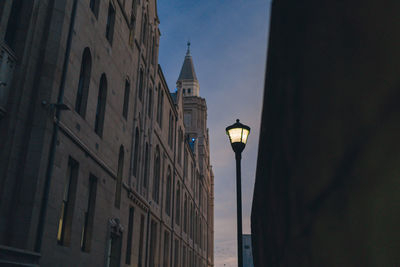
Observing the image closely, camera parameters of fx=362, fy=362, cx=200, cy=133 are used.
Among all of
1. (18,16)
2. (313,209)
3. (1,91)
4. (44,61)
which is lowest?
(313,209)

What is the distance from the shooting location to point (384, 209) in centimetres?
74

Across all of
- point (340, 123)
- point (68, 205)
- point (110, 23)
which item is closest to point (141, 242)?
point (68, 205)

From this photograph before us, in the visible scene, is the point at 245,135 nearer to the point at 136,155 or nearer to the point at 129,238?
the point at 129,238

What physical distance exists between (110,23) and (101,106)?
206 inches

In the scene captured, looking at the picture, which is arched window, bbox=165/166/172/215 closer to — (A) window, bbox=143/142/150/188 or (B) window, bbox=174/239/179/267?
(B) window, bbox=174/239/179/267

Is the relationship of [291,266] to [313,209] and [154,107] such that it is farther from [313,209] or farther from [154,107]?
[154,107]

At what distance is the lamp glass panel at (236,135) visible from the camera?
9766 mm

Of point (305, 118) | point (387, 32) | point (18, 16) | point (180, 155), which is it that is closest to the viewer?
point (387, 32)

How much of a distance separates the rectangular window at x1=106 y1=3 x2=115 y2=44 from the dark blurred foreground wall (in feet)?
66.1

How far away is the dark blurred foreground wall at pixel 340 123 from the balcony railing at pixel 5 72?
12091 millimetres

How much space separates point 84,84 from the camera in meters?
16.6

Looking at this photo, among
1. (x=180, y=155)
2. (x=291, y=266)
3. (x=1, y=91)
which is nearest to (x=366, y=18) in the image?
(x=291, y=266)

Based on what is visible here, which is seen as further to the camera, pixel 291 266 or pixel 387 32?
pixel 291 266

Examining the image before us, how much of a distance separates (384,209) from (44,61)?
14.2 m
